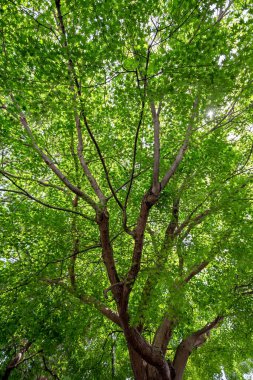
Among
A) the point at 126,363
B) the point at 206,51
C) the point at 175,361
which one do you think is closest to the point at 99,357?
the point at 126,363

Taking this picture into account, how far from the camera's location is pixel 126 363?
39.0ft

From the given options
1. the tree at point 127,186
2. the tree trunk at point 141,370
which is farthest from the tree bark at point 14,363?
the tree trunk at point 141,370

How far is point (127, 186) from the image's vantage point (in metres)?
8.92

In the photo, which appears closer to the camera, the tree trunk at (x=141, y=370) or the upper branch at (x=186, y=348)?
the tree trunk at (x=141, y=370)

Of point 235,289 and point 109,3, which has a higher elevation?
point 109,3

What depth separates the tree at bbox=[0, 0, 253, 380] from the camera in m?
5.13

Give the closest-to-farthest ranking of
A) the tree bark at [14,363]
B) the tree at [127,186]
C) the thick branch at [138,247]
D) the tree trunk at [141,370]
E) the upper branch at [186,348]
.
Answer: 1. the tree at [127,186]
2. the thick branch at [138,247]
3. the tree trunk at [141,370]
4. the upper branch at [186,348]
5. the tree bark at [14,363]

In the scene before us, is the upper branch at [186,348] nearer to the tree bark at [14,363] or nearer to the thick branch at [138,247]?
the thick branch at [138,247]

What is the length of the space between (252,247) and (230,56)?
16.7 feet

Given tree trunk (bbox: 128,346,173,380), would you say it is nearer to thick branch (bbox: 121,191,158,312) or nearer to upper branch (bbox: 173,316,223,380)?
upper branch (bbox: 173,316,223,380)

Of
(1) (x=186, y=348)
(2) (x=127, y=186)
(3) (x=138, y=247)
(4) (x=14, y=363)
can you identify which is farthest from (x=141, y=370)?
(4) (x=14, y=363)

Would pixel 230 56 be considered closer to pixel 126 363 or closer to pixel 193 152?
pixel 193 152

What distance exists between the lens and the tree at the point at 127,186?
16.8 feet

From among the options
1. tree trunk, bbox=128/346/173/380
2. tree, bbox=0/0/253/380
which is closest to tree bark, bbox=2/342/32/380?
tree, bbox=0/0/253/380
